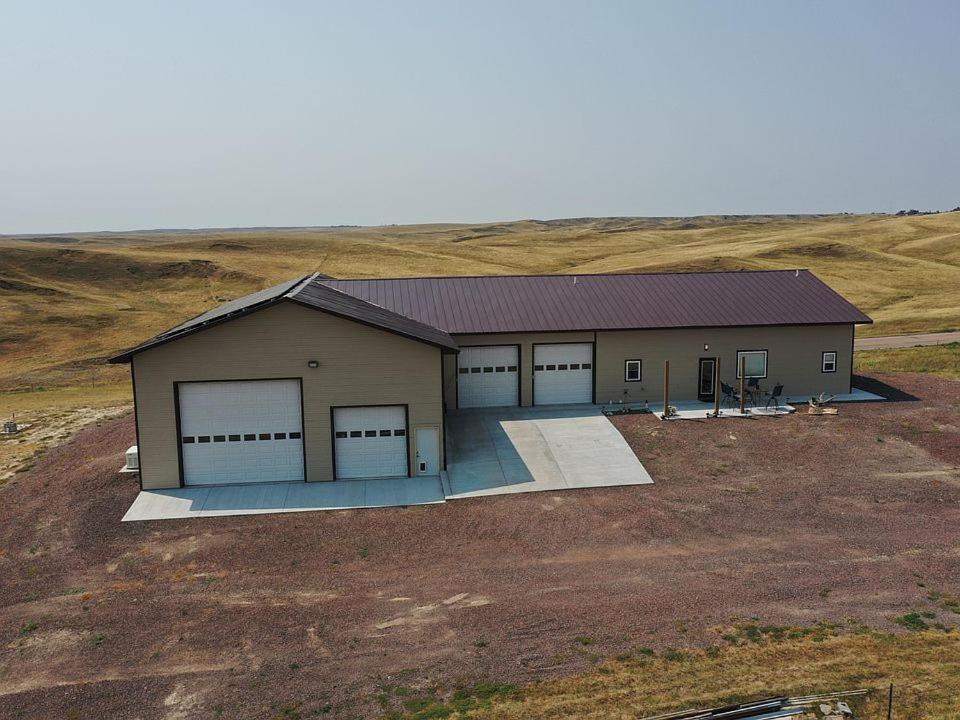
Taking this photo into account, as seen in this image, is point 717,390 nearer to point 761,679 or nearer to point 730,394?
point 730,394

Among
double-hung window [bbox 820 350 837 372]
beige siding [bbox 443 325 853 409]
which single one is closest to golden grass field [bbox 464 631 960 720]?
beige siding [bbox 443 325 853 409]

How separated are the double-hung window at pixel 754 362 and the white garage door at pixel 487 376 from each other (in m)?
8.72

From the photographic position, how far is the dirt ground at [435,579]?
11.8m

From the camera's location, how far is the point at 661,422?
25516 mm

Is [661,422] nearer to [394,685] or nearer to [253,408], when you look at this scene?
[253,408]

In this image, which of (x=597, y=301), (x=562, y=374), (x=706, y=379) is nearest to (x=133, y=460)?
(x=562, y=374)

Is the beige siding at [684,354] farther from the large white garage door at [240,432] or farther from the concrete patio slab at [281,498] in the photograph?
the large white garage door at [240,432]

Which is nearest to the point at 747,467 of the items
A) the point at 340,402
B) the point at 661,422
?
the point at 661,422

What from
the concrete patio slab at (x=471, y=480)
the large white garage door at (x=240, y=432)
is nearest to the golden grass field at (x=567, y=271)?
the large white garage door at (x=240, y=432)

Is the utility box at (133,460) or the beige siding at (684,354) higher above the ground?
the beige siding at (684,354)

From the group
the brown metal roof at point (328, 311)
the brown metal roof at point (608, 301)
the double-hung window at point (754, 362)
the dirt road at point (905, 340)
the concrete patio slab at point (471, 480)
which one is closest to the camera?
the concrete patio slab at point (471, 480)

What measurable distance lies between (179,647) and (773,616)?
1015 cm

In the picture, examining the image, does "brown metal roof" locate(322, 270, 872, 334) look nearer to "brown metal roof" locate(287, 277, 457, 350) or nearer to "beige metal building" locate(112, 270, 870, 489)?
"beige metal building" locate(112, 270, 870, 489)

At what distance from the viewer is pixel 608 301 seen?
29547mm
